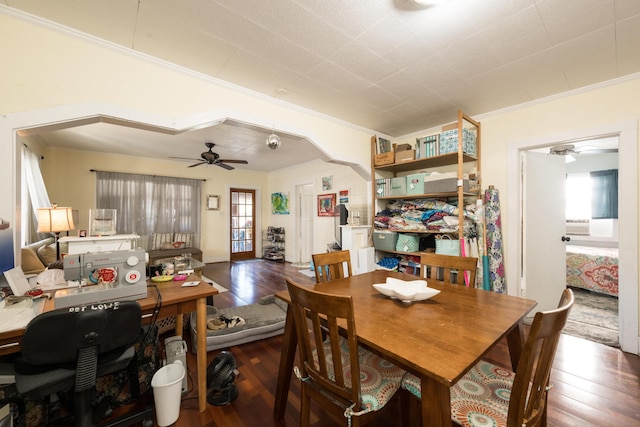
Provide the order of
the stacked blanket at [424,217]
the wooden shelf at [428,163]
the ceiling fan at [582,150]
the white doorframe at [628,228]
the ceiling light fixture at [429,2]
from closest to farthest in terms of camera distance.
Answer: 1. the ceiling light fixture at [429,2]
2. the white doorframe at [628,228]
3. the stacked blanket at [424,217]
4. the wooden shelf at [428,163]
5. the ceiling fan at [582,150]

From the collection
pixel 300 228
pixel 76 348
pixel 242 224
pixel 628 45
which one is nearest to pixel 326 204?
pixel 300 228

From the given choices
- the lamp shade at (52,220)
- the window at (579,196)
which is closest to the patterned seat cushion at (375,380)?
the lamp shade at (52,220)

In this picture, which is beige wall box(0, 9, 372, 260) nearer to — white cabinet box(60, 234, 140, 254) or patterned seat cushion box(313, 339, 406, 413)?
white cabinet box(60, 234, 140, 254)

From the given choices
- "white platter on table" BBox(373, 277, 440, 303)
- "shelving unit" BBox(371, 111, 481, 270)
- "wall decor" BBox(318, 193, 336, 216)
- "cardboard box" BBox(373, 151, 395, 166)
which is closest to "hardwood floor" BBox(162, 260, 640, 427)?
"white platter on table" BBox(373, 277, 440, 303)

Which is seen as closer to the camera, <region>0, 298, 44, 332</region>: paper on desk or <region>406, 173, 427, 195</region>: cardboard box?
<region>0, 298, 44, 332</region>: paper on desk

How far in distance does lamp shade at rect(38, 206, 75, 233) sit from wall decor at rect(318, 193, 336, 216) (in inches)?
159

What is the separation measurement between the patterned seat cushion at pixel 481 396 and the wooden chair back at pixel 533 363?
0.31 feet

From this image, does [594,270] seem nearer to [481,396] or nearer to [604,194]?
[604,194]

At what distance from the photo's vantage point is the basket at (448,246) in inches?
112

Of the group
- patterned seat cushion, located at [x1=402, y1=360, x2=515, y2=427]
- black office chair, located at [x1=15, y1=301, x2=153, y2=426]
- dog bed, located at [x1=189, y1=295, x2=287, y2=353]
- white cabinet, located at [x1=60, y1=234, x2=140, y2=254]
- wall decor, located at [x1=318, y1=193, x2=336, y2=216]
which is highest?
wall decor, located at [x1=318, y1=193, x2=336, y2=216]

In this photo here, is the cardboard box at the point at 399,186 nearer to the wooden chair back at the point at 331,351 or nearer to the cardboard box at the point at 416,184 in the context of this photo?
the cardboard box at the point at 416,184

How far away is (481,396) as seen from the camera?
3.54ft

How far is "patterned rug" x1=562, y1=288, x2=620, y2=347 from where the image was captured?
8.34ft

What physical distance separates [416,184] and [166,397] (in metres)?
3.05
